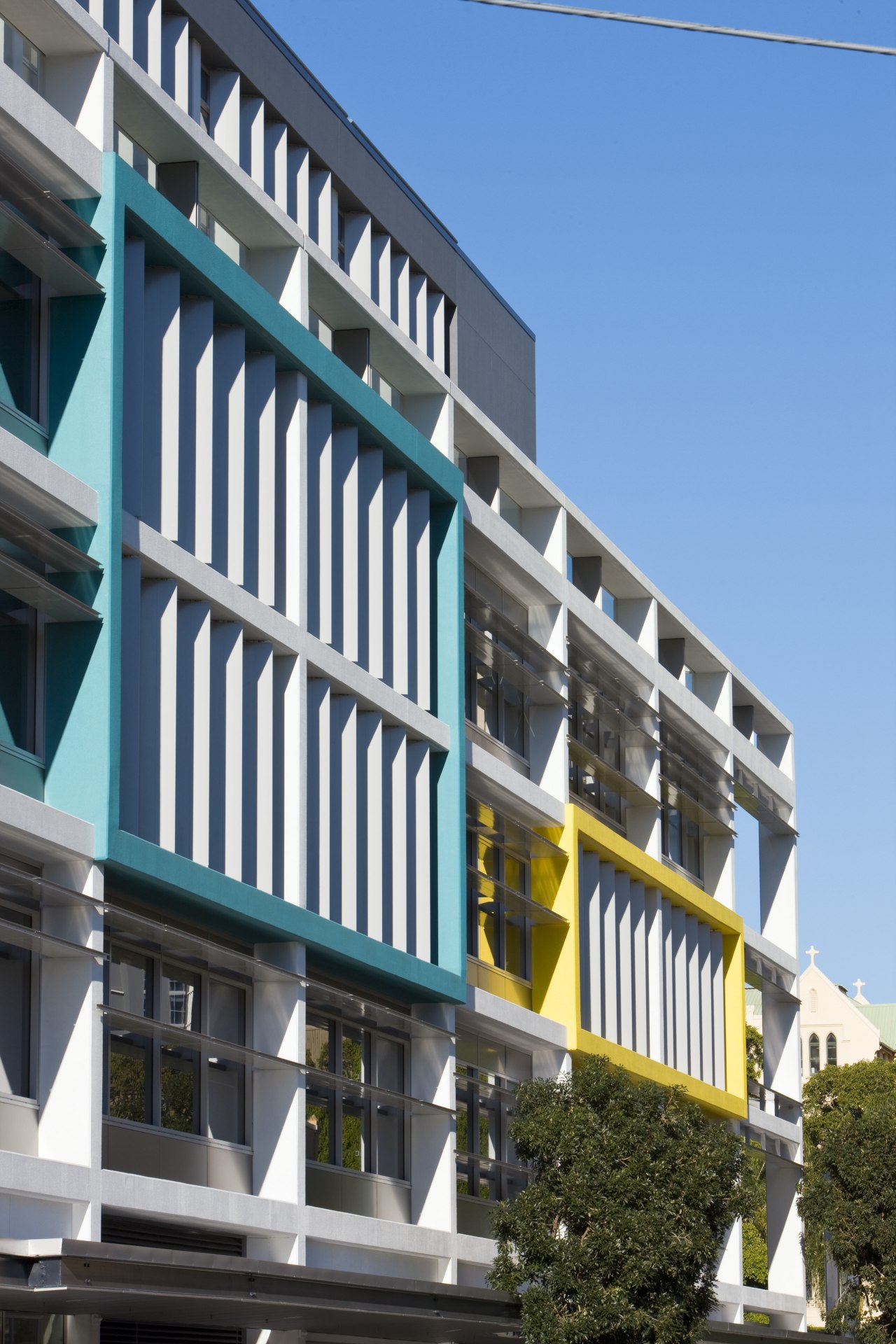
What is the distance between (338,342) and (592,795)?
14501mm

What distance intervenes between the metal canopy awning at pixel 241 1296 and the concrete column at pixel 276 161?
52.3ft

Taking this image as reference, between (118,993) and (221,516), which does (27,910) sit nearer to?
(118,993)

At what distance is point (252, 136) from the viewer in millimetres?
32375

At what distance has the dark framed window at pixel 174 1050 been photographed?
26.4 m

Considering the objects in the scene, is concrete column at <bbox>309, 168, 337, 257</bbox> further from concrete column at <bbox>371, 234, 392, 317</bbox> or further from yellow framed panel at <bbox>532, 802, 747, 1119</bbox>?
yellow framed panel at <bbox>532, 802, 747, 1119</bbox>

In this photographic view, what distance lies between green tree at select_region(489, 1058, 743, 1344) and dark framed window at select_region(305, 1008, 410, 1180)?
95.0 inches

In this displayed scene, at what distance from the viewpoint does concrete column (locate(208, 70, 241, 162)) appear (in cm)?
3175

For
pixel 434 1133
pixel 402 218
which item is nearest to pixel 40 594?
pixel 434 1133

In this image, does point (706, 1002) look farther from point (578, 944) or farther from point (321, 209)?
point (321, 209)

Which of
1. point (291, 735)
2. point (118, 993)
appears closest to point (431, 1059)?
point (291, 735)

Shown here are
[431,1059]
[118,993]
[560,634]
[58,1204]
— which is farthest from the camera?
[560,634]

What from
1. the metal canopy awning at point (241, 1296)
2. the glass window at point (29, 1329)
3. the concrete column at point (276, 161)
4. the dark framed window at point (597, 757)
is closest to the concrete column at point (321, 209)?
the concrete column at point (276, 161)

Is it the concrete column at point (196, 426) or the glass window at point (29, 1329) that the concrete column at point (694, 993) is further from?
the glass window at point (29, 1329)

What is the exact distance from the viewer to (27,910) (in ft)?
80.2
